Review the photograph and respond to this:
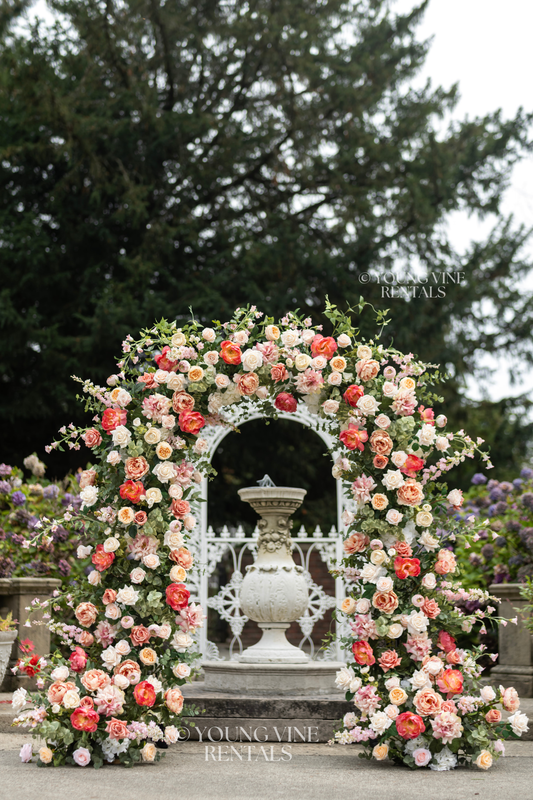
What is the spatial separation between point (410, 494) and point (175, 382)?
1.43m

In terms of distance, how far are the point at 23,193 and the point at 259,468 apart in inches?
210

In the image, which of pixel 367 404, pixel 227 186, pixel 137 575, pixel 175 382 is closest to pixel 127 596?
pixel 137 575

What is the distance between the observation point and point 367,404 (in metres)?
4.48

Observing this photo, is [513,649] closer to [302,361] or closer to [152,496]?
[302,361]

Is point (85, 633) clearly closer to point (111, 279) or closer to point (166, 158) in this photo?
point (111, 279)

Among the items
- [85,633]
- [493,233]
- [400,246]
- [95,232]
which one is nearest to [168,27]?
[95,232]

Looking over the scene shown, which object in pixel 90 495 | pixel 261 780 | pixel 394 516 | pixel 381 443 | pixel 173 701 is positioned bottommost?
pixel 261 780

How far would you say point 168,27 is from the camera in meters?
11.9

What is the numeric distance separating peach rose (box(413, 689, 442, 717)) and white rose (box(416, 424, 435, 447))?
51.0 inches

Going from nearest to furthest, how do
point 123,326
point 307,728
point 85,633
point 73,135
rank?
1. point 85,633
2. point 307,728
3. point 123,326
4. point 73,135

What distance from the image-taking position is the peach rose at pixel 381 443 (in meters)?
4.47

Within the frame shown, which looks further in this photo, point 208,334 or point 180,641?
point 208,334

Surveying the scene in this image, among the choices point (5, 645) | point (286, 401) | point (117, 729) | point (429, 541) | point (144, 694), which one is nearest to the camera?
point (117, 729)

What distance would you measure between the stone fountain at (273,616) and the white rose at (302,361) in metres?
1.39
